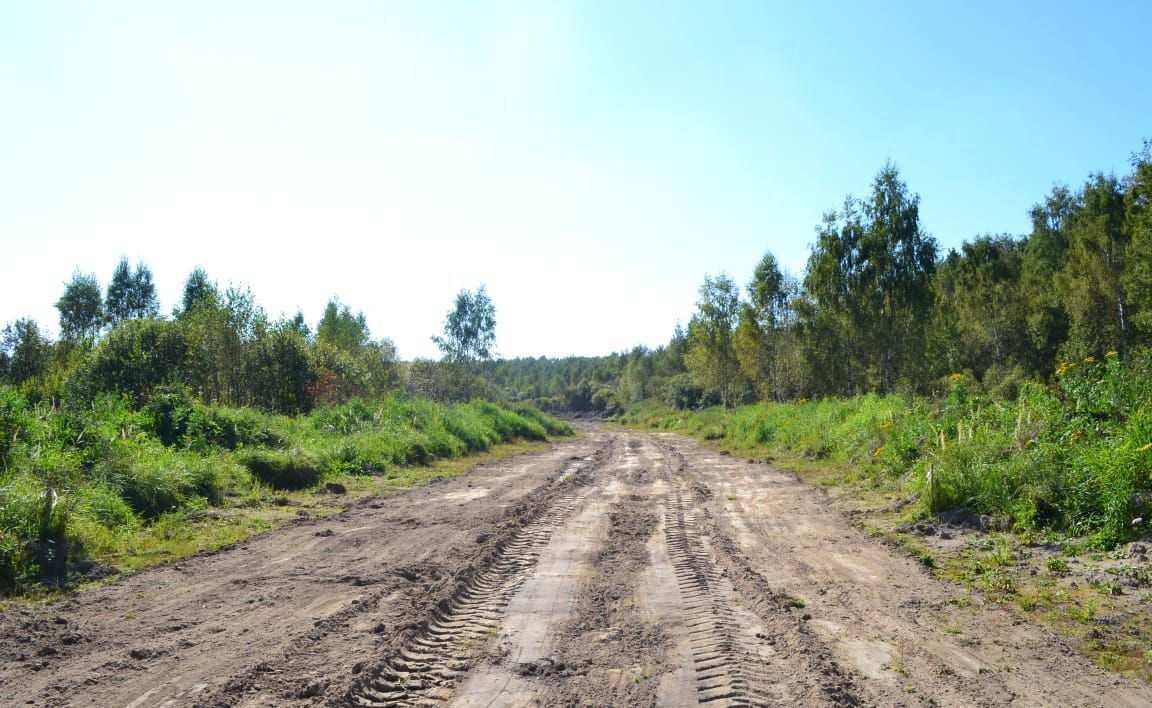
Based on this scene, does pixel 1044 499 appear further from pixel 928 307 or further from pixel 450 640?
pixel 928 307

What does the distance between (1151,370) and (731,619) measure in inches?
302

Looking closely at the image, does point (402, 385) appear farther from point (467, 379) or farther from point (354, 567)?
point (354, 567)

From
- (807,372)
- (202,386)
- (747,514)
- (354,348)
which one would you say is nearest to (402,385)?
(354,348)

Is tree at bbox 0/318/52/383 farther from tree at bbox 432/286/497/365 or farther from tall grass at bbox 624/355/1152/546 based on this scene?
tall grass at bbox 624/355/1152/546

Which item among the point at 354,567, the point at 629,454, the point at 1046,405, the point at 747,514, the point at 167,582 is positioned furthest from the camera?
the point at 629,454

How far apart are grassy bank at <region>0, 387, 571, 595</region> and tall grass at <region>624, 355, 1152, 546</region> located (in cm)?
950

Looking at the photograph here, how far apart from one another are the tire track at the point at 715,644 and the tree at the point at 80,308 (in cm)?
5027

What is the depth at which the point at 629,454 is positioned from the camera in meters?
22.6

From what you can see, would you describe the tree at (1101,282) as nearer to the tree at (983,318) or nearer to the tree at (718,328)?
the tree at (983,318)

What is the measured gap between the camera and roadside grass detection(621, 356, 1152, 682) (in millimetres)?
5535

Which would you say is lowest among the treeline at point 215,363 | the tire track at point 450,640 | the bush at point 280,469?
the tire track at point 450,640

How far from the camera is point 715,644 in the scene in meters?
4.64

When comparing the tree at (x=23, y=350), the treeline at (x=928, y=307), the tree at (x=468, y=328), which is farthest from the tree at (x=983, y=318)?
the tree at (x=23, y=350)

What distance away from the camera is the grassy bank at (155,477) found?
6.98 metres
